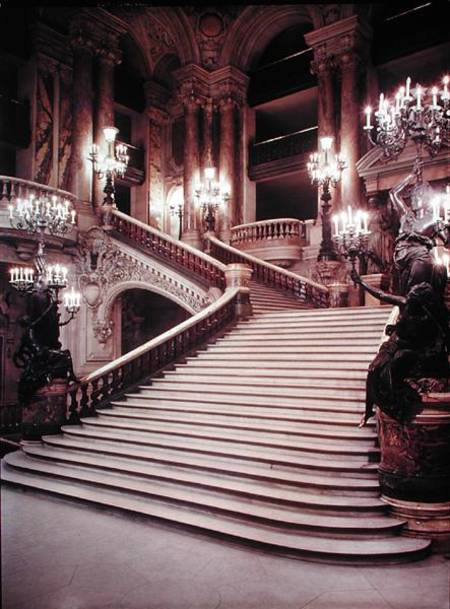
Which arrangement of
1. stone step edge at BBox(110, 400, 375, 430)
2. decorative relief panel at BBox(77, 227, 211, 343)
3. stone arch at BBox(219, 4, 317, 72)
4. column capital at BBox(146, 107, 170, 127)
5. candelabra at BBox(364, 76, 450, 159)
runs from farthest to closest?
column capital at BBox(146, 107, 170, 127) → stone arch at BBox(219, 4, 317, 72) → decorative relief panel at BBox(77, 227, 211, 343) → candelabra at BBox(364, 76, 450, 159) → stone step edge at BBox(110, 400, 375, 430)

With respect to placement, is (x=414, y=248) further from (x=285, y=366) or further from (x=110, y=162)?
(x=110, y=162)

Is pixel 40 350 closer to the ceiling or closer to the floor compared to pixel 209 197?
closer to the floor

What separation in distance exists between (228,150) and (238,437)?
46.4 ft

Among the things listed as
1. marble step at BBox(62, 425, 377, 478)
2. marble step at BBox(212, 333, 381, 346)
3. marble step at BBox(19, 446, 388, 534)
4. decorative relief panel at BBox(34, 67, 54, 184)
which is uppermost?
decorative relief panel at BBox(34, 67, 54, 184)

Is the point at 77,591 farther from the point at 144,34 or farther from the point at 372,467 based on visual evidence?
the point at 144,34

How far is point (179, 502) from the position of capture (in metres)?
5.42

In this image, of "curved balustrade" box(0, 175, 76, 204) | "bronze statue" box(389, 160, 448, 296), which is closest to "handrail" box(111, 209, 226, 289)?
"curved balustrade" box(0, 175, 76, 204)

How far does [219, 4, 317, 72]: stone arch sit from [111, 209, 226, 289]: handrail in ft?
25.4

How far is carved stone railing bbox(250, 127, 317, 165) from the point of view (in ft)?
59.2

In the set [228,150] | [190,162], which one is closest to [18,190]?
[190,162]

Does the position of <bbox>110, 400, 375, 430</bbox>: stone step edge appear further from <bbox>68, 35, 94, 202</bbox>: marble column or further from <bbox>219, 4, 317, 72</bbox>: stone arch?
<bbox>219, 4, 317, 72</bbox>: stone arch

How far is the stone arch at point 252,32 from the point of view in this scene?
18.2m

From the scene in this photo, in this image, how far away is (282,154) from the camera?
18.5 metres

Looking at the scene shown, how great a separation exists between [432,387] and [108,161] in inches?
486
